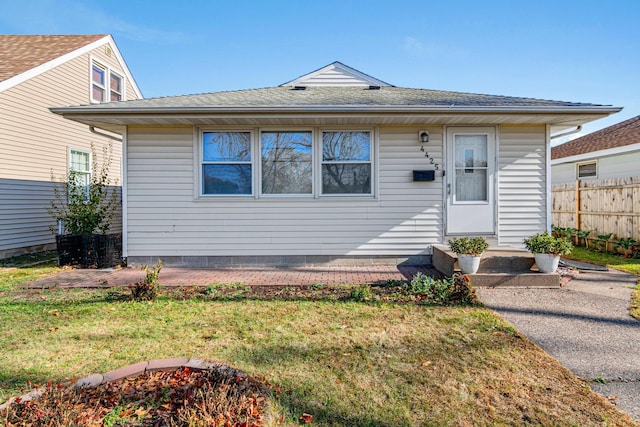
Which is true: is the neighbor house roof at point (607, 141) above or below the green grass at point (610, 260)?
above

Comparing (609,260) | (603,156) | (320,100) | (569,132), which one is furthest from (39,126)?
(603,156)

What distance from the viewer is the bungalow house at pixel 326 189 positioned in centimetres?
666

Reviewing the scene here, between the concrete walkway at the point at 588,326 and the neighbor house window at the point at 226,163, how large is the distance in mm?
4500

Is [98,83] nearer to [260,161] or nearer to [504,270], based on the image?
[260,161]

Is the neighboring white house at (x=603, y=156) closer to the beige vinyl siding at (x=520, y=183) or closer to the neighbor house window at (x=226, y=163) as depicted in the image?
the beige vinyl siding at (x=520, y=183)

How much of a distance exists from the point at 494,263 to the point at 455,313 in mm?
1918

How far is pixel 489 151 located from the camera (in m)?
6.69

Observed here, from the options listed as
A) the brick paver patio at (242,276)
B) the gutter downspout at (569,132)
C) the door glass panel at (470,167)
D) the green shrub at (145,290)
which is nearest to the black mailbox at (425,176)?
the door glass panel at (470,167)

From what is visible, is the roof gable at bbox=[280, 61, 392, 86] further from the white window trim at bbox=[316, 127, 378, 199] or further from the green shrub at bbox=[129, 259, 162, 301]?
the green shrub at bbox=[129, 259, 162, 301]

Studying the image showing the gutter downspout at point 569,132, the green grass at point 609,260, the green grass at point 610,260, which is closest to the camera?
the green grass at point 610,260

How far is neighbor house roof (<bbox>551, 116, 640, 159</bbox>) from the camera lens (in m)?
10.8

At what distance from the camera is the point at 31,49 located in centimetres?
992

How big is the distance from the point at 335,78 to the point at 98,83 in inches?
310

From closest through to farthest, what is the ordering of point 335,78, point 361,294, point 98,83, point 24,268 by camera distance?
point 361,294 → point 24,268 → point 335,78 → point 98,83
